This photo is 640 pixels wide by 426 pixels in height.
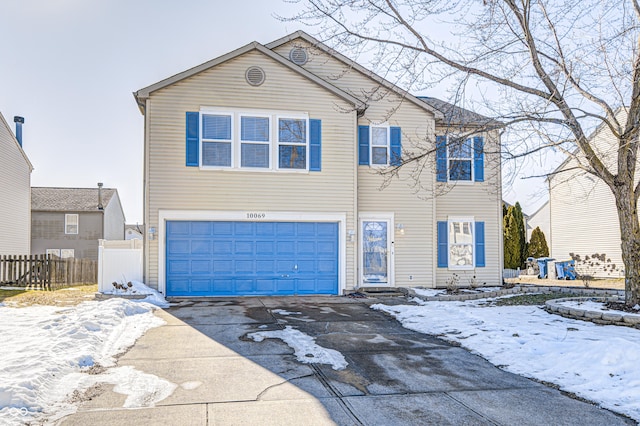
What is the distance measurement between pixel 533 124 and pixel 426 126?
6466mm

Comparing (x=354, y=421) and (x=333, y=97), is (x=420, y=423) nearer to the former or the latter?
(x=354, y=421)

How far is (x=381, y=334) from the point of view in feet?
29.9

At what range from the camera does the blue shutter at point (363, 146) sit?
15.8 m

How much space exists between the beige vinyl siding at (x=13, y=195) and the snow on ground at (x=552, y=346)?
18.7 metres

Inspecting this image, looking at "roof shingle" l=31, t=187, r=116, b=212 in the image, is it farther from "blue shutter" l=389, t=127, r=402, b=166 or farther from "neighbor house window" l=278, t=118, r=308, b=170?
"blue shutter" l=389, t=127, r=402, b=166

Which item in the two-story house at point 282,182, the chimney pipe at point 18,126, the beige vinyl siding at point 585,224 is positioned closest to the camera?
the two-story house at point 282,182

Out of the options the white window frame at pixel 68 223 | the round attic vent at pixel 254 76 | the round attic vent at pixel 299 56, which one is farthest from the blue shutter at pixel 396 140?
the white window frame at pixel 68 223

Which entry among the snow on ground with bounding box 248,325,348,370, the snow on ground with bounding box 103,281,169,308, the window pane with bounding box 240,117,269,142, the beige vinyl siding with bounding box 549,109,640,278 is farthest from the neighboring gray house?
the snow on ground with bounding box 248,325,348,370

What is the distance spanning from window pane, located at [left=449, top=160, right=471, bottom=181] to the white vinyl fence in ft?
32.1

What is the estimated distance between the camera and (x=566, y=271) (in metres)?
20.6

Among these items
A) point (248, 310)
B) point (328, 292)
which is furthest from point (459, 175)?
point (248, 310)

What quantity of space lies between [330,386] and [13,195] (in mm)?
22384

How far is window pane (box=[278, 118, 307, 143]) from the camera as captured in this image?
1484cm

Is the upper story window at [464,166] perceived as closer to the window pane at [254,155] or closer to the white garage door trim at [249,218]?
the white garage door trim at [249,218]
